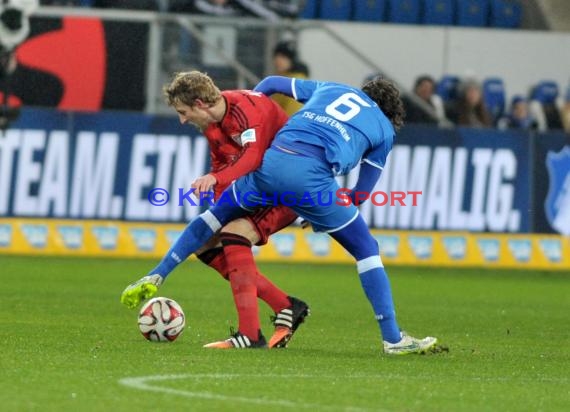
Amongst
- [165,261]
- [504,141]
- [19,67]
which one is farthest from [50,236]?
[165,261]

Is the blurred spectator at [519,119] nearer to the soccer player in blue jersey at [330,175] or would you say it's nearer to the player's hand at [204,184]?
the soccer player in blue jersey at [330,175]

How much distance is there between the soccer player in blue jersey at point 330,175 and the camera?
377 inches

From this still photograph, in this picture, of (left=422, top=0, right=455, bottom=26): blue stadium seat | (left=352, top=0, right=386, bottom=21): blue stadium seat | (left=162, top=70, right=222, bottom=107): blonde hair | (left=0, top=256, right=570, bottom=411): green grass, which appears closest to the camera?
(left=0, top=256, right=570, bottom=411): green grass

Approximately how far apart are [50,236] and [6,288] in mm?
4728

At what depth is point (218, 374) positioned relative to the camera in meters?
8.22

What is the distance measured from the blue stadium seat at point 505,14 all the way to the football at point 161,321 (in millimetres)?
15915

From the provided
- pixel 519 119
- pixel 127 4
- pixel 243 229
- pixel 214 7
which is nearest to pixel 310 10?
pixel 214 7

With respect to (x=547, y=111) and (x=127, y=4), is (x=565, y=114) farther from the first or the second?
(x=127, y=4)

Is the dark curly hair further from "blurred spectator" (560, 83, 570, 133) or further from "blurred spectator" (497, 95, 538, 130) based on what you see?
"blurred spectator" (560, 83, 570, 133)

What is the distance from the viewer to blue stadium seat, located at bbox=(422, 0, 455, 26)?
80.3 ft

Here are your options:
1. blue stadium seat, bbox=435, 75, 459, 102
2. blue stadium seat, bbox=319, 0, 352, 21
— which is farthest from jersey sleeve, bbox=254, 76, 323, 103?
blue stadium seat, bbox=319, 0, 352, 21

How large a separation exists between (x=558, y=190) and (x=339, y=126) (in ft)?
35.8

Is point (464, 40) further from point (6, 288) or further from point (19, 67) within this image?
point (6, 288)

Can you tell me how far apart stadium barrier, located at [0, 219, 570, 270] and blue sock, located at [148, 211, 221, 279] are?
358 inches
